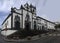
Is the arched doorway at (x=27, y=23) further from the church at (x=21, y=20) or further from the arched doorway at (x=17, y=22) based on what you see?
the arched doorway at (x=17, y=22)

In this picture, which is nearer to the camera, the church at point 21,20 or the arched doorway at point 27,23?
the church at point 21,20

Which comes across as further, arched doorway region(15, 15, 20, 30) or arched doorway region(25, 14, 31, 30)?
arched doorway region(25, 14, 31, 30)

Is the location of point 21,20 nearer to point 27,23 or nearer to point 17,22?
point 17,22

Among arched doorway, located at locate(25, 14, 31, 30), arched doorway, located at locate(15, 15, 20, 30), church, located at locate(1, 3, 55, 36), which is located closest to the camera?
church, located at locate(1, 3, 55, 36)

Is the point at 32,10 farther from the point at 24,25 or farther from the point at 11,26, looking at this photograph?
the point at 11,26

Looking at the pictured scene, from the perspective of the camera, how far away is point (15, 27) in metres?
68.6

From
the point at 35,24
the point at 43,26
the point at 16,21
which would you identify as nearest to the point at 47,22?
the point at 43,26

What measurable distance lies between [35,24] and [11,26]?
17.7 metres

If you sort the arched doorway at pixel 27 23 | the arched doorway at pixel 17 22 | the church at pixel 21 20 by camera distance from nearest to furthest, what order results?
the church at pixel 21 20 < the arched doorway at pixel 17 22 < the arched doorway at pixel 27 23

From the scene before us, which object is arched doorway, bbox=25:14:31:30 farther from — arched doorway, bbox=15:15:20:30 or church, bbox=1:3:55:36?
arched doorway, bbox=15:15:20:30

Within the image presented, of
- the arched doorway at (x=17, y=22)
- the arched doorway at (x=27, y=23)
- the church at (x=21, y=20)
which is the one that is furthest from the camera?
the arched doorway at (x=27, y=23)

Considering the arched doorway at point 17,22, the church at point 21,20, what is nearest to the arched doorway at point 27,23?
the church at point 21,20

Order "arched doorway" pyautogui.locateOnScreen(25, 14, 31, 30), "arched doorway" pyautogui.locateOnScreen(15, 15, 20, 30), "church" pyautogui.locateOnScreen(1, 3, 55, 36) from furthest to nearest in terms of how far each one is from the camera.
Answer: "arched doorway" pyautogui.locateOnScreen(25, 14, 31, 30) < "arched doorway" pyautogui.locateOnScreen(15, 15, 20, 30) < "church" pyautogui.locateOnScreen(1, 3, 55, 36)

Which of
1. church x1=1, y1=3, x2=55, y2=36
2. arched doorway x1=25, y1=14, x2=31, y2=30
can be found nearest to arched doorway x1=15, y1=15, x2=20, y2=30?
church x1=1, y1=3, x2=55, y2=36
